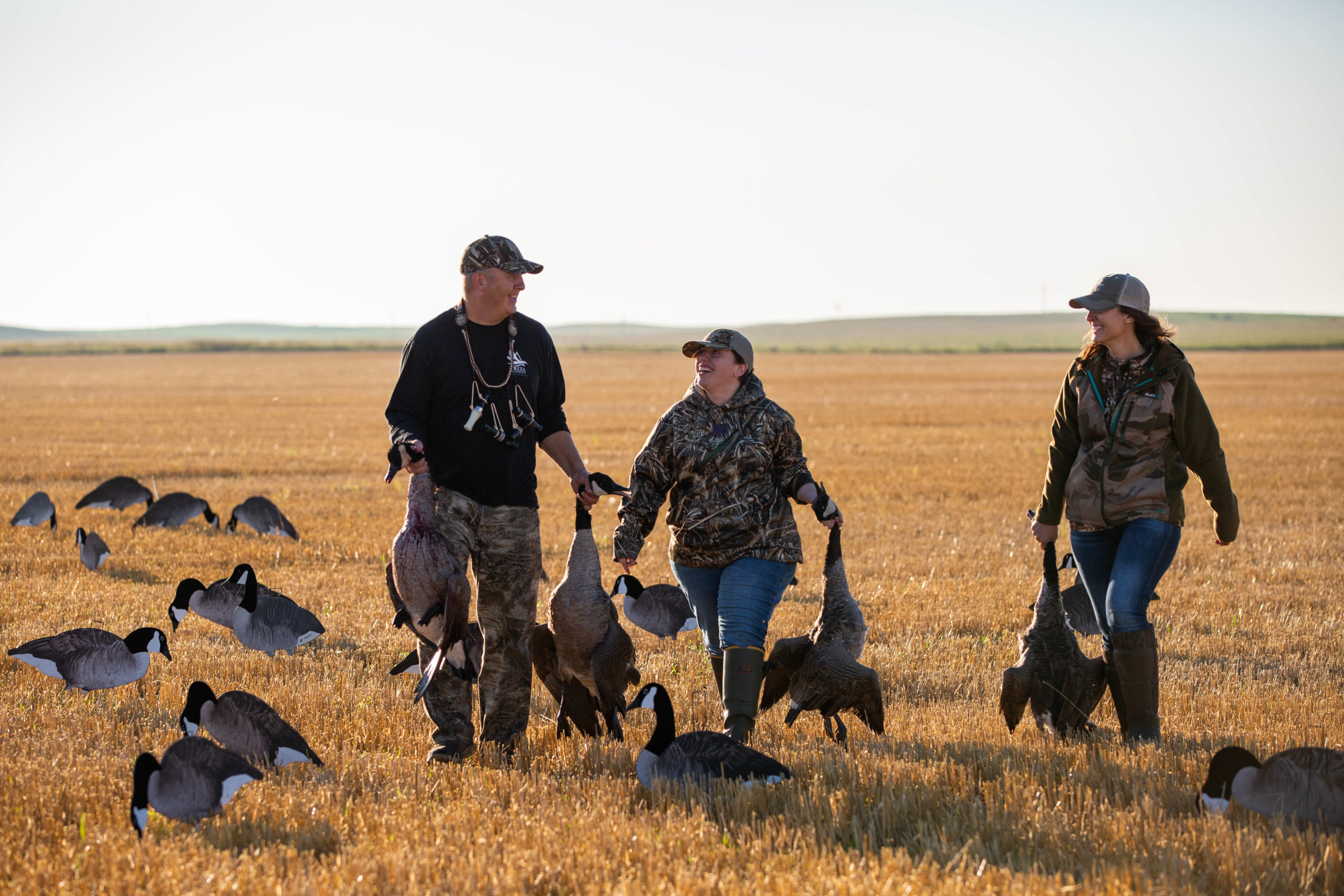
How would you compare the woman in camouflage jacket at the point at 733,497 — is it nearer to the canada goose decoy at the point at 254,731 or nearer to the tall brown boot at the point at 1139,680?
the tall brown boot at the point at 1139,680

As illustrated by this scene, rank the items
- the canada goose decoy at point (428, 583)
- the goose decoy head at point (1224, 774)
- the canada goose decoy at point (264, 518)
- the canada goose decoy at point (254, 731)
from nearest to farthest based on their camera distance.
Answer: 1. the goose decoy head at point (1224, 774)
2. the canada goose decoy at point (428, 583)
3. the canada goose decoy at point (254, 731)
4. the canada goose decoy at point (264, 518)

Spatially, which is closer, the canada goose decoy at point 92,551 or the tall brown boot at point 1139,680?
the tall brown boot at point 1139,680

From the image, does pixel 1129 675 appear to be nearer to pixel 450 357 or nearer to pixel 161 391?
pixel 450 357

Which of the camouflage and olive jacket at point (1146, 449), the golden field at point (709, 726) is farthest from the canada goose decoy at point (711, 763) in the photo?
the camouflage and olive jacket at point (1146, 449)

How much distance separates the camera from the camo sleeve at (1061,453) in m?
5.79

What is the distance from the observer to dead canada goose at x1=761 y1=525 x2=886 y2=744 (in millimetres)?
5664

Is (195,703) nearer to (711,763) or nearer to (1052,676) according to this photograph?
(711,763)

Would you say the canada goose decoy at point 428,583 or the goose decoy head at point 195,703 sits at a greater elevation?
the canada goose decoy at point 428,583

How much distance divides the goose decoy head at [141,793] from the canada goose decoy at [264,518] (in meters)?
8.26

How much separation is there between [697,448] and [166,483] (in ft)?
48.7

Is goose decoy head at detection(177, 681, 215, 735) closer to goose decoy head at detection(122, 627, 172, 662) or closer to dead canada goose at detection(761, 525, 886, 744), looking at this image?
goose decoy head at detection(122, 627, 172, 662)

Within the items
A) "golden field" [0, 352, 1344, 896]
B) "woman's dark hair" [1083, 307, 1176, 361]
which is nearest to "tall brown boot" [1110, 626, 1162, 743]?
"golden field" [0, 352, 1344, 896]

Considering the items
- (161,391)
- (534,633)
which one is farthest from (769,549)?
(161,391)

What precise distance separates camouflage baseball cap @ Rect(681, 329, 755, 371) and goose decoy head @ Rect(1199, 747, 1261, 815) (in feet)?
9.16
